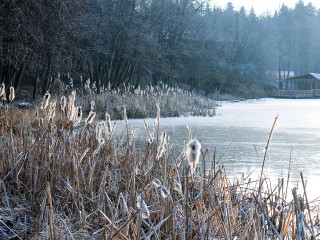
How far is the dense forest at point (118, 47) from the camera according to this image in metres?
11.1

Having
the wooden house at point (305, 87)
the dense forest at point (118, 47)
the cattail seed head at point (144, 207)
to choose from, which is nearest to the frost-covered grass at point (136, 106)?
the dense forest at point (118, 47)

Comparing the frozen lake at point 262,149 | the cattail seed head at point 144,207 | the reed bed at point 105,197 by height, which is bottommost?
the frozen lake at point 262,149

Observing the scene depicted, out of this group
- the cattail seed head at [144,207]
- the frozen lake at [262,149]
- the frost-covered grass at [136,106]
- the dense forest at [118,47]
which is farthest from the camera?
the frost-covered grass at [136,106]

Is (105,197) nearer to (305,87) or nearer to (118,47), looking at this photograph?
(118,47)

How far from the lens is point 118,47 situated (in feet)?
77.3

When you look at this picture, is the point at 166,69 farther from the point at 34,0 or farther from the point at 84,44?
the point at 34,0

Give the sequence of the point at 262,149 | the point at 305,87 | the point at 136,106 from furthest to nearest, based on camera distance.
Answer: the point at 305,87 → the point at 136,106 → the point at 262,149

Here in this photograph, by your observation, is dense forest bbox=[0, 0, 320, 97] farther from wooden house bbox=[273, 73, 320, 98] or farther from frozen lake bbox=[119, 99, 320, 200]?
frozen lake bbox=[119, 99, 320, 200]

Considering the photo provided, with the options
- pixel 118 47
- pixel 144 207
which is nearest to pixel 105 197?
pixel 144 207

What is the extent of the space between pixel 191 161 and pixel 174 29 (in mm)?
29796

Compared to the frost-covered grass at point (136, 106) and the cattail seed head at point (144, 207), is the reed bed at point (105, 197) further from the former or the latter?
the frost-covered grass at point (136, 106)

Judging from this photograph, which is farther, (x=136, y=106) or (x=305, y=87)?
(x=305, y=87)

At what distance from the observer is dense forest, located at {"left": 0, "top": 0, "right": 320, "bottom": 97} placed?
36.5 ft

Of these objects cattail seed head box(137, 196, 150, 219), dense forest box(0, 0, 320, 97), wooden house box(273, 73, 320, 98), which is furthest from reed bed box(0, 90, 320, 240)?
wooden house box(273, 73, 320, 98)
